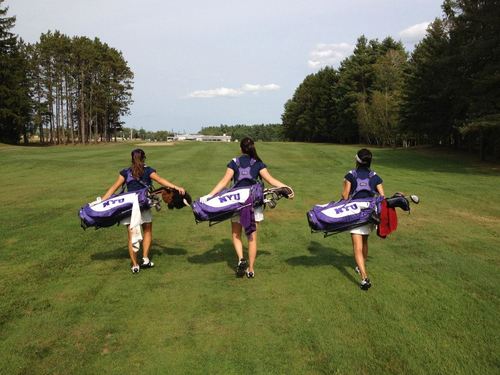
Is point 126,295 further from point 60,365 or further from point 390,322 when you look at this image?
point 390,322

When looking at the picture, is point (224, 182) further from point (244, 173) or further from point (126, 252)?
point (126, 252)

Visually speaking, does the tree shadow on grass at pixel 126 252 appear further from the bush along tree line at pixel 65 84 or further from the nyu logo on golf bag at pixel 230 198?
the bush along tree line at pixel 65 84

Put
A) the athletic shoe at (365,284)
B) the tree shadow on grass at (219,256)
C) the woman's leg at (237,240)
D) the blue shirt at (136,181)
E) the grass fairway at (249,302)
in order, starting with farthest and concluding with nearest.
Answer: the tree shadow on grass at (219,256)
the blue shirt at (136,181)
the woman's leg at (237,240)
the athletic shoe at (365,284)
the grass fairway at (249,302)

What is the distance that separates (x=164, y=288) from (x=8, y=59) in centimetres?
5803

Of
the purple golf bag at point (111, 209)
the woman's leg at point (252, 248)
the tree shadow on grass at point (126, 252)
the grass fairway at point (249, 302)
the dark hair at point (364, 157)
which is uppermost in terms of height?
the dark hair at point (364, 157)

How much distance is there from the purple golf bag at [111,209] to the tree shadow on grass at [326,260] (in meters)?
2.86

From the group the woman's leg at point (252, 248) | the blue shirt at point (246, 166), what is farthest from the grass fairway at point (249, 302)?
the blue shirt at point (246, 166)

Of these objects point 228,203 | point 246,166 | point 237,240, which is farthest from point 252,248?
point 246,166

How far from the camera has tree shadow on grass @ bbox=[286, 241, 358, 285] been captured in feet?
24.4

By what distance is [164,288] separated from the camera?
20.9 ft

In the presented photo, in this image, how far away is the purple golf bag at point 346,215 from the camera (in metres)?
6.37

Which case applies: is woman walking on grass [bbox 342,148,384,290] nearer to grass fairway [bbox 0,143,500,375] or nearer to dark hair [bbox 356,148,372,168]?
dark hair [bbox 356,148,372,168]

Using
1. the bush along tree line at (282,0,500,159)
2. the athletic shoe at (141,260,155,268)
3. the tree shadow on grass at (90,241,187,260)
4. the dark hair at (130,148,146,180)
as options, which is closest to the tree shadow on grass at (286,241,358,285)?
the tree shadow on grass at (90,241,187,260)

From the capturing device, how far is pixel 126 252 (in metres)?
8.34
